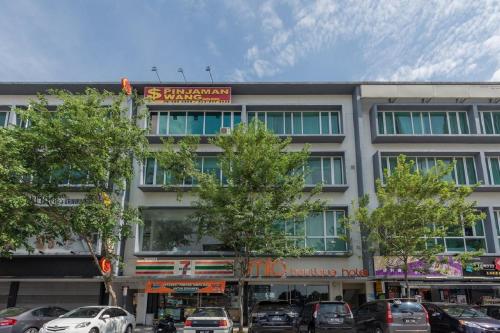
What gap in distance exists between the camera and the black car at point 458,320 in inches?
541

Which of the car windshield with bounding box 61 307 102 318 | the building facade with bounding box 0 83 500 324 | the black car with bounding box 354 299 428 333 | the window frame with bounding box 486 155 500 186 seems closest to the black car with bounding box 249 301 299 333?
the black car with bounding box 354 299 428 333

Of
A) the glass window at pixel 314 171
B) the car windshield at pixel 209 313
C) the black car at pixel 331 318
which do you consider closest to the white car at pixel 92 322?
the car windshield at pixel 209 313

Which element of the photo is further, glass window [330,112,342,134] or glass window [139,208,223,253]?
glass window [330,112,342,134]

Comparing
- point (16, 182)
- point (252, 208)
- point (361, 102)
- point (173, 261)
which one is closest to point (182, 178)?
point (252, 208)

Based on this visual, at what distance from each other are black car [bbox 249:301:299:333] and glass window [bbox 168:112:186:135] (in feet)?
43.1

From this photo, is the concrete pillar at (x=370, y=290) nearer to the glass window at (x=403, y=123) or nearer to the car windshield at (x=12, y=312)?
the glass window at (x=403, y=123)

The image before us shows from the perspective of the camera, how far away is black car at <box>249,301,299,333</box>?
52.0 ft

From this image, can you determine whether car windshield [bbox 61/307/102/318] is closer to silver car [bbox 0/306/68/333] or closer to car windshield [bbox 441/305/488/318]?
silver car [bbox 0/306/68/333]

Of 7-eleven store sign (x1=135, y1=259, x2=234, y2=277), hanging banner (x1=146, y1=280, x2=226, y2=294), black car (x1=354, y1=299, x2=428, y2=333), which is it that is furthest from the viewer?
7-eleven store sign (x1=135, y1=259, x2=234, y2=277)

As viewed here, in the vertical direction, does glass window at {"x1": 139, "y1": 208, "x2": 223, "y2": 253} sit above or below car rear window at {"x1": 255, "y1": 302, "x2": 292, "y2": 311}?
above

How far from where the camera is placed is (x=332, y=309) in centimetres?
1595

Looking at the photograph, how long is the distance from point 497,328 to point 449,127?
49.4ft

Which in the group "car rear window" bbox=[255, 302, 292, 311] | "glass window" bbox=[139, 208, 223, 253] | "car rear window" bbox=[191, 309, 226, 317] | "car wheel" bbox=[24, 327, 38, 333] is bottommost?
"car wheel" bbox=[24, 327, 38, 333]

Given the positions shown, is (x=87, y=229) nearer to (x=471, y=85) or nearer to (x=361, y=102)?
(x=361, y=102)
